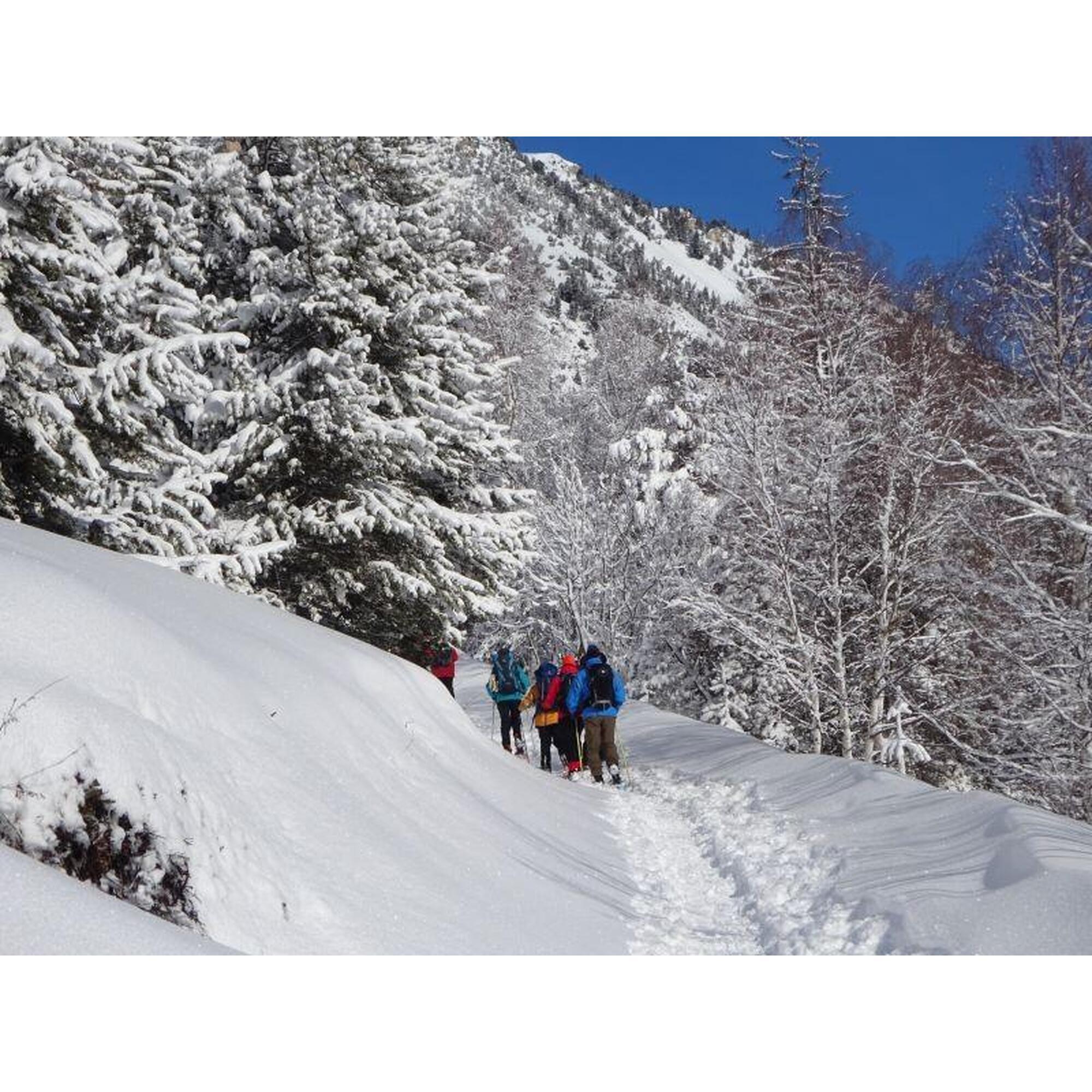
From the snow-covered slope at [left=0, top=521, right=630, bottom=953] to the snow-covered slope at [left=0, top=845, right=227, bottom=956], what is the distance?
1.5 inches

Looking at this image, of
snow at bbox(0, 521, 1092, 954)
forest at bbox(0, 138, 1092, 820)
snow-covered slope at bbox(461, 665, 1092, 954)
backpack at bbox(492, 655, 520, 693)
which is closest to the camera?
snow at bbox(0, 521, 1092, 954)

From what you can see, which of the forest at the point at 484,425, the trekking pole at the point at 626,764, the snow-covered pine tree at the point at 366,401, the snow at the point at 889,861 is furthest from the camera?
the snow-covered pine tree at the point at 366,401

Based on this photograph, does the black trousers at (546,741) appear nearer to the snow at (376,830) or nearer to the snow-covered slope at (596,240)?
the snow at (376,830)

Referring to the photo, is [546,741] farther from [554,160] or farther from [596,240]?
[596,240]

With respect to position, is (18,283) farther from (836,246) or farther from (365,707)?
(836,246)

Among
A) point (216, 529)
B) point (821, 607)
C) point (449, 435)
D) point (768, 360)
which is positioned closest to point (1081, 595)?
point (821, 607)

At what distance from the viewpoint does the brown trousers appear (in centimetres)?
1291

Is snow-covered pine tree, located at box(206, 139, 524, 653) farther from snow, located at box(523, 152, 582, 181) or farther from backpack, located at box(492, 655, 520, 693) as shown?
snow, located at box(523, 152, 582, 181)

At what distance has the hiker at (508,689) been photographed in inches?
576

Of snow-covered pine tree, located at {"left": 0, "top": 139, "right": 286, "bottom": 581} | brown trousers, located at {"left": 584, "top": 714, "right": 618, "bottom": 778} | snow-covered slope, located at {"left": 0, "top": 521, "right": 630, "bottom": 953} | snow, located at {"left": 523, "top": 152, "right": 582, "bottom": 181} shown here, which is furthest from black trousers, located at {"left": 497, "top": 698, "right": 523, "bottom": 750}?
snow, located at {"left": 523, "top": 152, "right": 582, "bottom": 181}

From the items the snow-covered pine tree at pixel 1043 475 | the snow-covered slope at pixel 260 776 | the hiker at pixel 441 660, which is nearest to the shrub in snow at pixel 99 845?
the snow-covered slope at pixel 260 776

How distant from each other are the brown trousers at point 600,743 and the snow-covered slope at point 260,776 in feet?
16.0

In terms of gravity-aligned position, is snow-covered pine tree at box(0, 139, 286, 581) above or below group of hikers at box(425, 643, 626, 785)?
above

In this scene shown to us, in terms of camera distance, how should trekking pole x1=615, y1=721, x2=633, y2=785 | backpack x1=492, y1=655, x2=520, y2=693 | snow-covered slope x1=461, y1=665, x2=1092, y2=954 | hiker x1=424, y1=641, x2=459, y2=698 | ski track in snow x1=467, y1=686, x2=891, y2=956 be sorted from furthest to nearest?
hiker x1=424, y1=641, x2=459, y2=698 < backpack x1=492, y1=655, x2=520, y2=693 < trekking pole x1=615, y1=721, x2=633, y2=785 < ski track in snow x1=467, y1=686, x2=891, y2=956 < snow-covered slope x1=461, y1=665, x2=1092, y2=954
